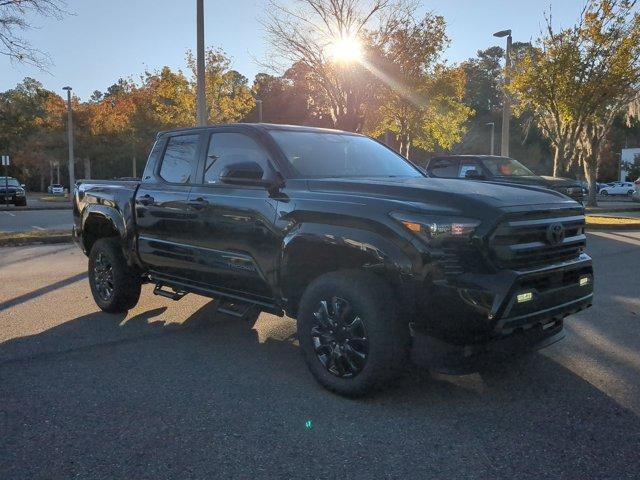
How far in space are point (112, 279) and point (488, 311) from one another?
4141 millimetres

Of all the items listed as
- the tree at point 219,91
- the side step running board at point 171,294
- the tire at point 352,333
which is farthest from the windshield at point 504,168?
the tree at point 219,91

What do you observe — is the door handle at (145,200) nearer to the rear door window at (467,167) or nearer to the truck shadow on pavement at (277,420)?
the truck shadow on pavement at (277,420)

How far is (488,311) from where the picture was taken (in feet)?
10.9

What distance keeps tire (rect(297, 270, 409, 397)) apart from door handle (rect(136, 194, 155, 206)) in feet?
7.22

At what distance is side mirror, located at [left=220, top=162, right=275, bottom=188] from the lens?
429 cm

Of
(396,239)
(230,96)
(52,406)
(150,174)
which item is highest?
(230,96)

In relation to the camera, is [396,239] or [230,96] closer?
[396,239]

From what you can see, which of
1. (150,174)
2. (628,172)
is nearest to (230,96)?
(150,174)

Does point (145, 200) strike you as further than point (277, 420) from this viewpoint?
Yes

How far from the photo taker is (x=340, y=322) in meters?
3.83

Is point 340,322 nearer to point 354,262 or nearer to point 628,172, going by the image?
point 354,262

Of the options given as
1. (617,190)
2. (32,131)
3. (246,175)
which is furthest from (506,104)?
Result: (32,131)

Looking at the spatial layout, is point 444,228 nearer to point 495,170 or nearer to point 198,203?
point 198,203

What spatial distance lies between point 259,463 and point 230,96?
109 feet
